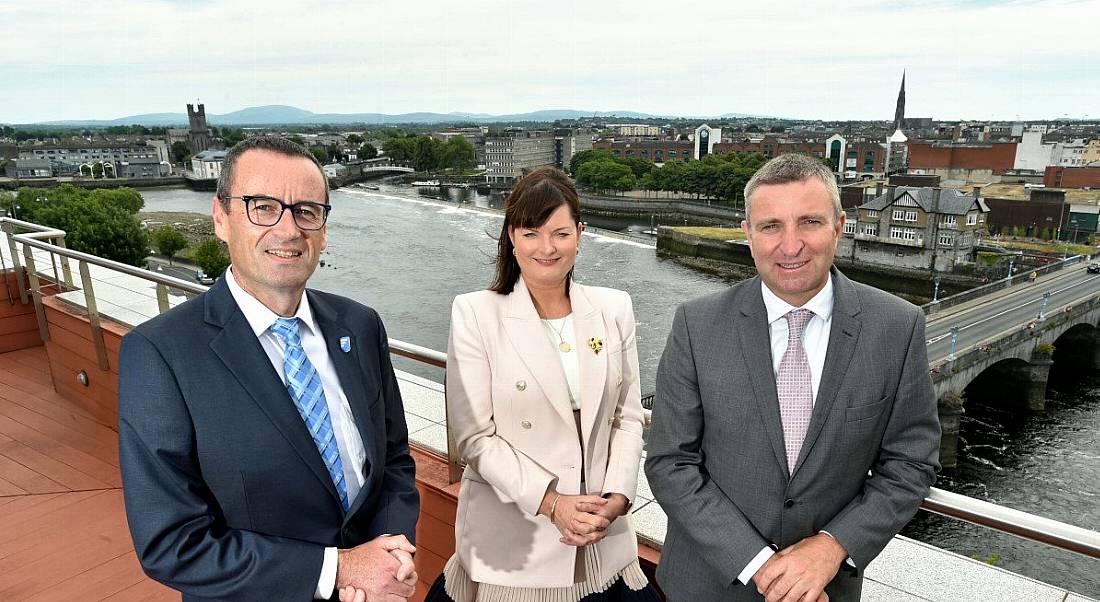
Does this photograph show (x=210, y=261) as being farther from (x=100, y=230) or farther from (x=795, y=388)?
(x=795, y=388)

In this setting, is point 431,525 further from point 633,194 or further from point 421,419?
point 633,194

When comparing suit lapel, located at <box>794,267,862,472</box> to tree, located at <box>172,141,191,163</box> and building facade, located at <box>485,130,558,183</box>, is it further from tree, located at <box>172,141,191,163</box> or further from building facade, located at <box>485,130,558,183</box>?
tree, located at <box>172,141,191,163</box>

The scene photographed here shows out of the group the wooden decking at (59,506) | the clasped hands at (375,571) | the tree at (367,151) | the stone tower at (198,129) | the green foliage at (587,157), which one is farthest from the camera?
the tree at (367,151)

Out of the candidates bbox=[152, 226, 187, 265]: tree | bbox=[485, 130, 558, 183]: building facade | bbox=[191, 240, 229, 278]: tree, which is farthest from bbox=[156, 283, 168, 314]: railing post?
bbox=[485, 130, 558, 183]: building facade

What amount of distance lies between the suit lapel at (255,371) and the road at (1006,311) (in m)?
18.3

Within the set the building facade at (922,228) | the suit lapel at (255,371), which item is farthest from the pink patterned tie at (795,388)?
the building facade at (922,228)

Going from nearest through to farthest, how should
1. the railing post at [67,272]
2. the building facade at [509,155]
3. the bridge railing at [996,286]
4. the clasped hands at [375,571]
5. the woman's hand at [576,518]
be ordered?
the clasped hands at [375,571] → the woman's hand at [576,518] → the railing post at [67,272] → the bridge railing at [996,286] → the building facade at [509,155]

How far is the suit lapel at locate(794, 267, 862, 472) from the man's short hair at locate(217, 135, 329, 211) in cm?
87

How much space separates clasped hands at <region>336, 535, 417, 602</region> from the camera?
1.04 metres

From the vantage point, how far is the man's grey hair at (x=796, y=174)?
1.11 meters

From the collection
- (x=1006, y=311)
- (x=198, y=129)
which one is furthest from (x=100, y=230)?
(x=198, y=129)

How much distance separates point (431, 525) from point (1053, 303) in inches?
1010

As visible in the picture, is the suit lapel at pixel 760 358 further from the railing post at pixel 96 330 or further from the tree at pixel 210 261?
the tree at pixel 210 261

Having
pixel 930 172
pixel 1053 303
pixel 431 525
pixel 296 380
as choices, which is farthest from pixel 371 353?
pixel 930 172
